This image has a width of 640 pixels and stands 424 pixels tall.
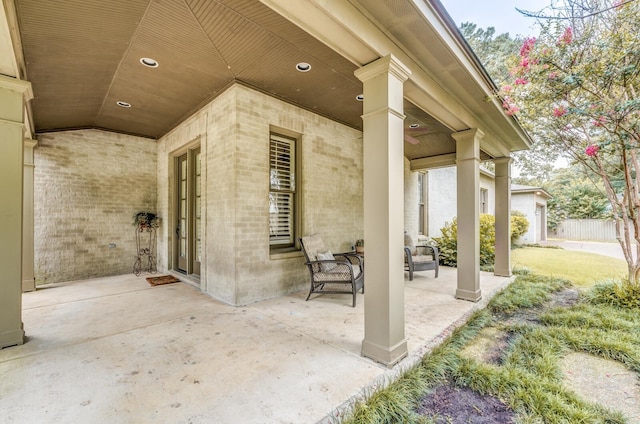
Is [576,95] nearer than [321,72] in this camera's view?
No

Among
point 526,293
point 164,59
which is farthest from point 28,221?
point 526,293

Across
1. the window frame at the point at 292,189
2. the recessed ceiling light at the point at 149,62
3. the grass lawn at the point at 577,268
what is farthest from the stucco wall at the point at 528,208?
the recessed ceiling light at the point at 149,62

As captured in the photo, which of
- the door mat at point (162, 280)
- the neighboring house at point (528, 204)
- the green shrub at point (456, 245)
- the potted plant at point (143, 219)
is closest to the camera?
the door mat at point (162, 280)

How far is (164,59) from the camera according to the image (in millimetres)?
3307

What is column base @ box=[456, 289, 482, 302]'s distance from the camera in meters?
4.16

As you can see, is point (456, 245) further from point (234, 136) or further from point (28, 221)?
point (28, 221)

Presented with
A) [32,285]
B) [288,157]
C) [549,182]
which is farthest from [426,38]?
[549,182]

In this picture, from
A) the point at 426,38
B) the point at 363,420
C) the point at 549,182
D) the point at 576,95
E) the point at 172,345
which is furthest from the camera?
the point at 549,182

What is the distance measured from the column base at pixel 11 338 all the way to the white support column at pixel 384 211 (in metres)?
3.34

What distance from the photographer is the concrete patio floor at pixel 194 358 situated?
1.79m

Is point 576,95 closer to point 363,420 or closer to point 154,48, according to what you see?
point 363,420

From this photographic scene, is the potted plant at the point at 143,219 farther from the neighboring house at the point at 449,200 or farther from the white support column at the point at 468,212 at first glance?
the neighboring house at the point at 449,200

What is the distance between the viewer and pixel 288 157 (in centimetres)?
488

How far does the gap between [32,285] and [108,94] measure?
3.51 metres
